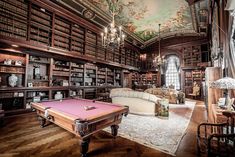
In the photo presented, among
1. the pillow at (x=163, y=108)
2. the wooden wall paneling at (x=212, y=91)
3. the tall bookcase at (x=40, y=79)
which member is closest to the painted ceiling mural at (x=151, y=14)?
the tall bookcase at (x=40, y=79)

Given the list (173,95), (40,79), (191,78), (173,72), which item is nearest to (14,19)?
(40,79)

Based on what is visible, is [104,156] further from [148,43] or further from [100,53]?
[148,43]

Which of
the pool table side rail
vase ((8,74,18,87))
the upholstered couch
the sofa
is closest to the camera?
the pool table side rail

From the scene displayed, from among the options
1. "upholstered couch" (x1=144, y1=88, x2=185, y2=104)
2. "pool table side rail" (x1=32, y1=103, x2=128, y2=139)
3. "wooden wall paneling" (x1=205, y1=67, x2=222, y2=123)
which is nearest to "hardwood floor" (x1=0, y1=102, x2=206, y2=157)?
"pool table side rail" (x1=32, y1=103, x2=128, y2=139)

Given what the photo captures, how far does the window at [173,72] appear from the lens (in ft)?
38.5

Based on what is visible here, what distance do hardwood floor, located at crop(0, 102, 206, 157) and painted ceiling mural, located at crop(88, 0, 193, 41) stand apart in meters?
5.49

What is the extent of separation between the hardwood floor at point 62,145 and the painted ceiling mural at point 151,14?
Answer: 5.49 meters

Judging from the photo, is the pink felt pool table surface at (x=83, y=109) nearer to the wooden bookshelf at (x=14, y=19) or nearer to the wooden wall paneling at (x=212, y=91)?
the wooden wall paneling at (x=212, y=91)

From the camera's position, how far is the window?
462 inches

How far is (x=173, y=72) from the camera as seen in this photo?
1200 cm

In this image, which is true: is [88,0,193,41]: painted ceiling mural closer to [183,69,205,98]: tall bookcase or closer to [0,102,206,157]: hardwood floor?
[183,69,205,98]: tall bookcase

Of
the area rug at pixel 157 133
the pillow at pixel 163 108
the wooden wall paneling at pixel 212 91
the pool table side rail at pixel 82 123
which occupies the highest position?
the wooden wall paneling at pixel 212 91

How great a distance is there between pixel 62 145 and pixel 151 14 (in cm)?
768

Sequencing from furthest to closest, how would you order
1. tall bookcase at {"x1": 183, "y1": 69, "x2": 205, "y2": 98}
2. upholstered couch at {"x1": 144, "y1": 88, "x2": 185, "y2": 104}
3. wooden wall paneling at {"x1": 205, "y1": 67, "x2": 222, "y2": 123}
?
1. tall bookcase at {"x1": 183, "y1": 69, "x2": 205, "y2": 98}
2. upholstered couch at {"x1": 144, "y1": 88, "x2": 185, "y2": 104}
3. wooden wall paneling at {"x1": 205, "y1": 67, "x2": 222, "y2": 123}
